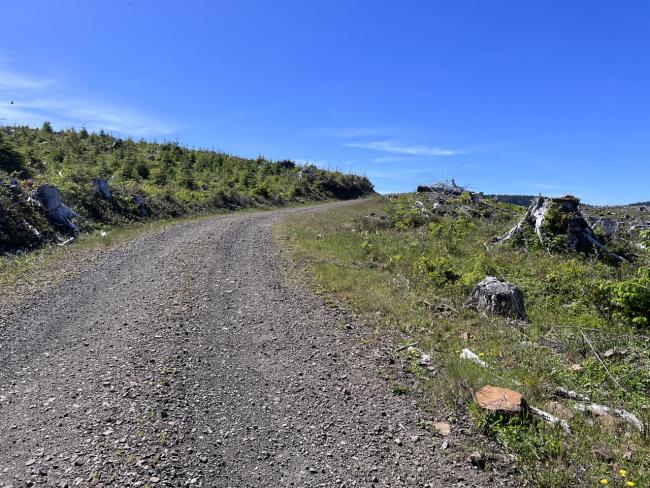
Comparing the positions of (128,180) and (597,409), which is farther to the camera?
(128,180)

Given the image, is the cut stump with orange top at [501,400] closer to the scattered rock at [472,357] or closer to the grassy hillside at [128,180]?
the scattered rock at [472,357]

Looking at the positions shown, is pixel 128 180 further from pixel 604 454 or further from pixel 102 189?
pixel 604 454

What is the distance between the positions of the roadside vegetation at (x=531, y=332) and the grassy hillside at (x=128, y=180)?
924 centimetres

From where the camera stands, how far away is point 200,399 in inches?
206

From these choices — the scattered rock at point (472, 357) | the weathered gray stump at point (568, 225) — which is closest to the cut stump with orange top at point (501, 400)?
the scattered rock at point (472, 357)

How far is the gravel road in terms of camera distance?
407 cm

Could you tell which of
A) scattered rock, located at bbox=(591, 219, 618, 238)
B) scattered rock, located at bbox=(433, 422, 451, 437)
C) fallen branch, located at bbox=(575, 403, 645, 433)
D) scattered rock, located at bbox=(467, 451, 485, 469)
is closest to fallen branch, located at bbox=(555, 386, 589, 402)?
fallen branch, located at bbox=(575, 403, 645, 433)

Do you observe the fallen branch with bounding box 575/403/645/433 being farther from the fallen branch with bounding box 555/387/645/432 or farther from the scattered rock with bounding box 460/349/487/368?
the scattered rock with bounding box 460/349/487/368

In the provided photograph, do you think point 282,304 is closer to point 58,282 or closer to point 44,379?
point 44,379

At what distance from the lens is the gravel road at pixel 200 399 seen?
4.07 m

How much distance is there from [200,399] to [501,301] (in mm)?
5920

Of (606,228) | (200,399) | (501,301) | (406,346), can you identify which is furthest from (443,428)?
(606,228)

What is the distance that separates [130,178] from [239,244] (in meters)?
16.7

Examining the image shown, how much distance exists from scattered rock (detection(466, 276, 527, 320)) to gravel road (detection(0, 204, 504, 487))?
2.68 m
